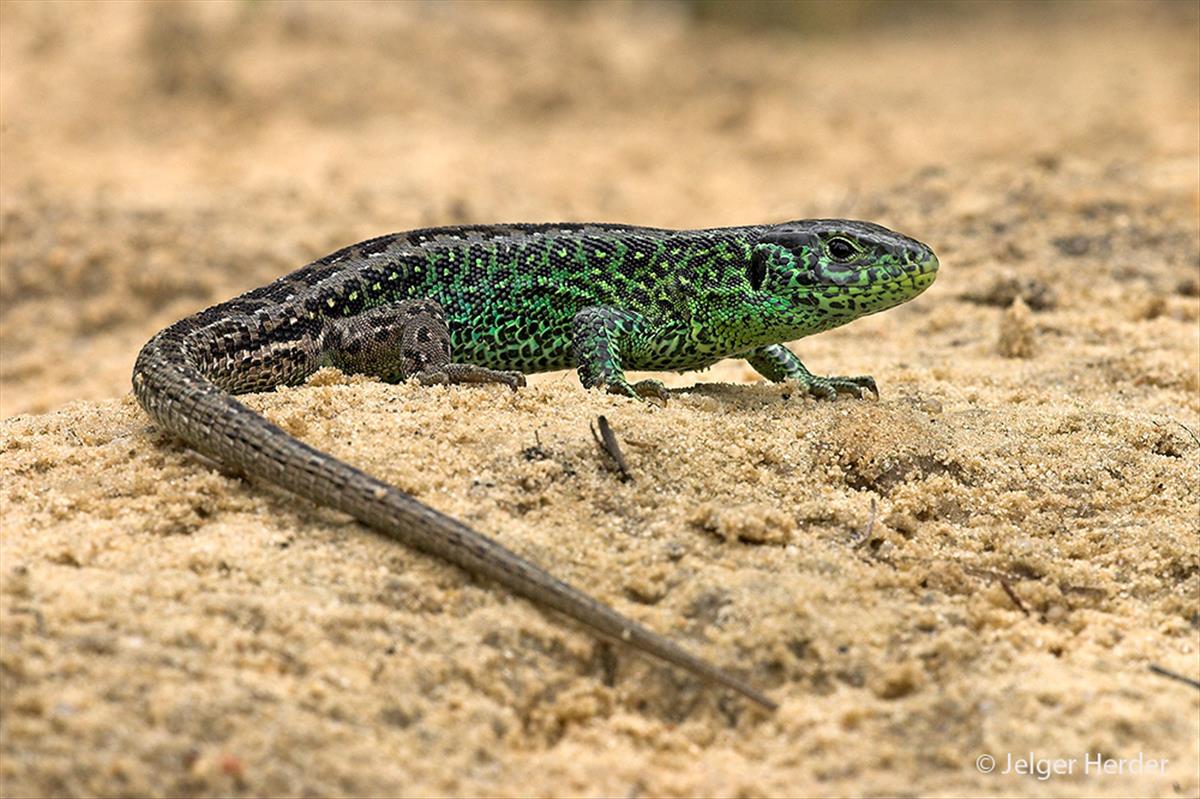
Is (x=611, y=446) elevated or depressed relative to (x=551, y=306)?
depressed

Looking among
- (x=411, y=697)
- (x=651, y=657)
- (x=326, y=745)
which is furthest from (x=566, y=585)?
(x=326, y=745)

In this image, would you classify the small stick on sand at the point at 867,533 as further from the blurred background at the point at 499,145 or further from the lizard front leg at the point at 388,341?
the blurred background at the point at 499,145

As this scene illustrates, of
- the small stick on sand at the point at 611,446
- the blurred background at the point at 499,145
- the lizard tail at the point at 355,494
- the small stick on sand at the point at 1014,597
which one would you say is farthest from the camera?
the blurred background at the point at 499,145

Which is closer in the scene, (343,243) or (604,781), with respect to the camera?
(604,781)

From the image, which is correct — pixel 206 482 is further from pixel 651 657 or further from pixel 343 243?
pixel 343 243

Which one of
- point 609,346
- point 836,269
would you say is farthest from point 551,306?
point 836,269

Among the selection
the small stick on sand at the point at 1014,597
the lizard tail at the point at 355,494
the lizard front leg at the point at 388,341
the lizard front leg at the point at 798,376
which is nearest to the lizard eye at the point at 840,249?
the lizard front leg at the point at 798,376

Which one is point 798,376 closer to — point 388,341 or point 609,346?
point 609,346
